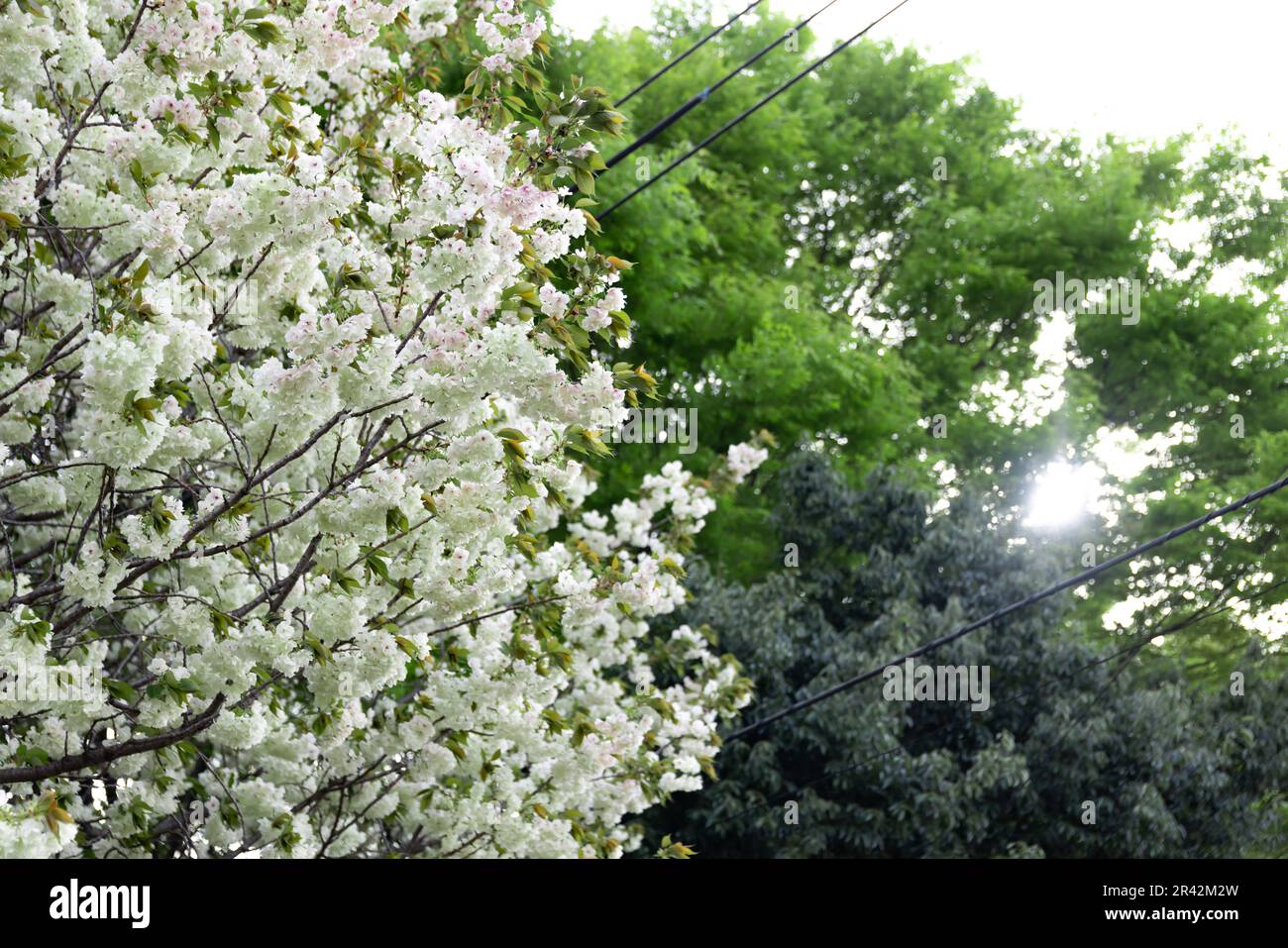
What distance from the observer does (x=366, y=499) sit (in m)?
4.15

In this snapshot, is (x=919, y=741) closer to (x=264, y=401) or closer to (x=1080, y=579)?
(x=1080, y=579)

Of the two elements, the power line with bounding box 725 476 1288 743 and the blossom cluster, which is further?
the power line with bounding box 725 476 1288 743

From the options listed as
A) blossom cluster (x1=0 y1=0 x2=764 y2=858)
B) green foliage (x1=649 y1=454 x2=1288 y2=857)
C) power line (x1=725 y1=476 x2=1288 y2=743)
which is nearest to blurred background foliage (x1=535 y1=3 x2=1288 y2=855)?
green foliage (x1=649 y1=454 x2=1288 y2=857)

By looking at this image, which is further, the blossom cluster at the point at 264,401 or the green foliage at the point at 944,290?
the green foliage at the point at 944,290

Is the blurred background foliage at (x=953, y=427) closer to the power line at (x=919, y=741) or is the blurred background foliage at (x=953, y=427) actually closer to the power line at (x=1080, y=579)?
the power line at (x=919, y=741)

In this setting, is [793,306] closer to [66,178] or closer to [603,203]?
[603,203]

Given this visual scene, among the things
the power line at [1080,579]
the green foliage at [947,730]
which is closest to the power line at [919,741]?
the green foliage at [947,730]

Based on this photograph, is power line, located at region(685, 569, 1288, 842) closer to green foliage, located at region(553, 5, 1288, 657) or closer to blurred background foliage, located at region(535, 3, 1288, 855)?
blurred background foliage, located at region(535, 3, 1288, 855)

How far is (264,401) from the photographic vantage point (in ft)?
13.5

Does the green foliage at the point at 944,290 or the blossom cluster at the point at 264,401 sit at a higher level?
the green foliage at the point at 944,290

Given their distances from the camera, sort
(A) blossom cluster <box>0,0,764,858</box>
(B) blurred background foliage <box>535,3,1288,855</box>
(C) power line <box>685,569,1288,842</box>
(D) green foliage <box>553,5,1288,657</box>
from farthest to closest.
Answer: (D) green foliage <box>553,5,1288,657</box>
(B) blurred background foliage <box>535,3,1288,855</box>
(C) power line <box>685,569,1288,842</box>
(A) blossom cluster <box>0,0,764,858</box>

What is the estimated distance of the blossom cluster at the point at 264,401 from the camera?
12.9ft

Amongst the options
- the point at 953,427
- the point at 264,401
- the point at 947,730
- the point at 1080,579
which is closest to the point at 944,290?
the point at 953,427

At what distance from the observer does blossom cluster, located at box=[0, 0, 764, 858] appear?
3.93m
